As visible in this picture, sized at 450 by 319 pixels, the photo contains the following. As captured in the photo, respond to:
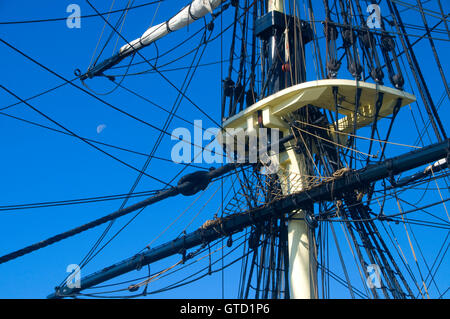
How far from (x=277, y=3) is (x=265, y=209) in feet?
18.8

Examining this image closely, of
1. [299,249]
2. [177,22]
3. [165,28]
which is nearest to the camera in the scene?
[299,249]

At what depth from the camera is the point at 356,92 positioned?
13.8m

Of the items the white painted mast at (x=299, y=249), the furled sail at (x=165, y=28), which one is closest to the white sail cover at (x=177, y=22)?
the furled sail at (x=165, y=28)

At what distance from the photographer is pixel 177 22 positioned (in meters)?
18.9

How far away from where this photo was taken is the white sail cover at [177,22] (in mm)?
18062

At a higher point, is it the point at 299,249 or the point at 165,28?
the point at 165,28

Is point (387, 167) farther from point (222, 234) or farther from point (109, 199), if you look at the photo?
point (109, 199)

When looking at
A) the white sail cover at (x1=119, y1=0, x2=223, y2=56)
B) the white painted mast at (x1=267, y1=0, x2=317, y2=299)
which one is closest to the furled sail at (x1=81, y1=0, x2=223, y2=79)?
the white sail cover at (x1=119, y1=0, x2=223, y2=56)

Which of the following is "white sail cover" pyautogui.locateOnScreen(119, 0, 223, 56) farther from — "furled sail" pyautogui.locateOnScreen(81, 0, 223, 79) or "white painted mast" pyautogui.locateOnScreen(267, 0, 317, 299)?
"white painted mast" pyautogui.locateOnScreen(267, 0, 317, 299)

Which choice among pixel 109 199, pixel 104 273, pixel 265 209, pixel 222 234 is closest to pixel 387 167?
pixel 265 209

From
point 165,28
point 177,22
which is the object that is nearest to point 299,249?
point 177,22

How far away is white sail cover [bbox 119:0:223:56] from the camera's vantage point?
18.1 m

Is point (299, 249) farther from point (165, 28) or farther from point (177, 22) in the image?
point (165, 28)
